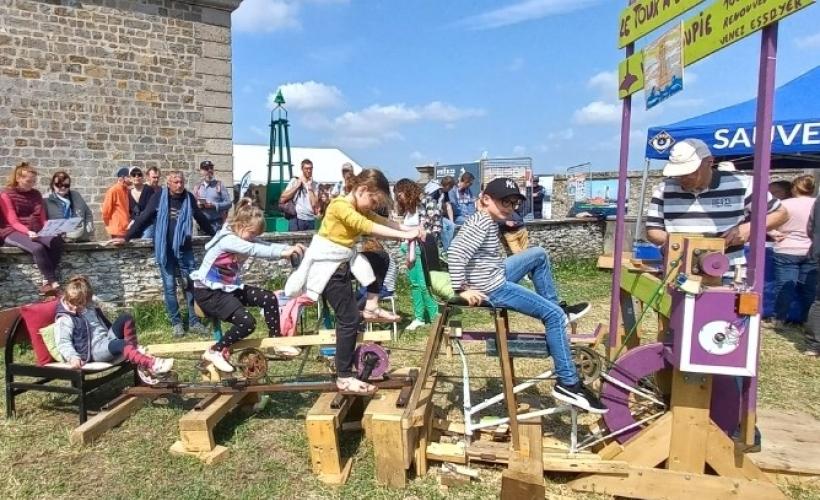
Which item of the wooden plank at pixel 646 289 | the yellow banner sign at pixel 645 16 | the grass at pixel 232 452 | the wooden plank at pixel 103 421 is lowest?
the grass at pixel 232 452

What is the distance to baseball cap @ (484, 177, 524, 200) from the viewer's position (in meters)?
3.48

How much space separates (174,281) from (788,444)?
20.7 ft

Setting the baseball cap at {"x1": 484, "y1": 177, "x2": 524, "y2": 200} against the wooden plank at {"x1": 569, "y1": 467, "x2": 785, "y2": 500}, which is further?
the baseball cap at {"x1": 484, "y1": 177, "x2": 524, "y2": 200}

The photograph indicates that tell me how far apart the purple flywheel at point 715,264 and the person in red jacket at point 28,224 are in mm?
6319

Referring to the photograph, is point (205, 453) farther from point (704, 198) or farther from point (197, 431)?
point (704, 198)

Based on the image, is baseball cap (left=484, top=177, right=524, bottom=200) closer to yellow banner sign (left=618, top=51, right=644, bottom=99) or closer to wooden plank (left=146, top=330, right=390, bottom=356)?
yellow banner sign (left=618, top=51, right=644, bottom=99)

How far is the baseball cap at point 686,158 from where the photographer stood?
11.4 feet

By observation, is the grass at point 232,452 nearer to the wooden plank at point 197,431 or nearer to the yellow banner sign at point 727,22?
the wooden plank at point 197,431

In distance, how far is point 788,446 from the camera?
3.49 m

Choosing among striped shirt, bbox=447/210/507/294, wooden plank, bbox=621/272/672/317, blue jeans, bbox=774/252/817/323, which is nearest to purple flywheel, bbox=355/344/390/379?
striped shirt, bbox=447/210/507/294

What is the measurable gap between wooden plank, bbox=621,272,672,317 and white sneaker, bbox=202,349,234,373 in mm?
2853

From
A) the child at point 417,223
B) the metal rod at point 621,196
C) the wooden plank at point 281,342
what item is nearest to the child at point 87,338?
A: the wooden plank at point 281,342

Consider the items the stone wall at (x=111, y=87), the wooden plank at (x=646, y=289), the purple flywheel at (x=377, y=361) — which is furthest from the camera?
the stone wall at (x=111, y=87)

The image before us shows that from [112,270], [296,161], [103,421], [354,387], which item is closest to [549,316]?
[354,387]
